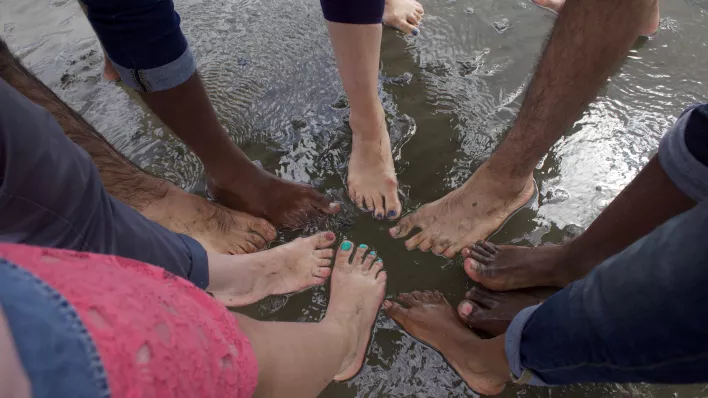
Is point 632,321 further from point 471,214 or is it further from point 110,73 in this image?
point 110,73

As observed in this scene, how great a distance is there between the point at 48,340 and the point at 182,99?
1.16m

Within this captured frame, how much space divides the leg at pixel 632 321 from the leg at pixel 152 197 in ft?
3.55

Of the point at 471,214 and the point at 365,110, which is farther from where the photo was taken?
the point at 365,110

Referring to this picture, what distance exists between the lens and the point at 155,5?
3.93 ft

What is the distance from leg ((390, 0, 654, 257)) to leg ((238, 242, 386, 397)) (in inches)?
8.6

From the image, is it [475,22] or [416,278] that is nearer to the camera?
[416,278]

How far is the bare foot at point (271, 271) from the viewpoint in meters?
1.40

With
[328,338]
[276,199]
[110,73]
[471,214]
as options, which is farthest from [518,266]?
[110,73]

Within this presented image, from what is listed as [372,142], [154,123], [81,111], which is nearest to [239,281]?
[372,142]

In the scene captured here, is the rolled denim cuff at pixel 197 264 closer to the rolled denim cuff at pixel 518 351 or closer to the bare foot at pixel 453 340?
the bare foot at pixel 453 340

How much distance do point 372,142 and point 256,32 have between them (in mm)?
1250

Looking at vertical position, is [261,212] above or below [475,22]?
below

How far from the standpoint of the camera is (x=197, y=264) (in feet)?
4.00

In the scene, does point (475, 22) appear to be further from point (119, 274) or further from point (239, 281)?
point (119, 274)
